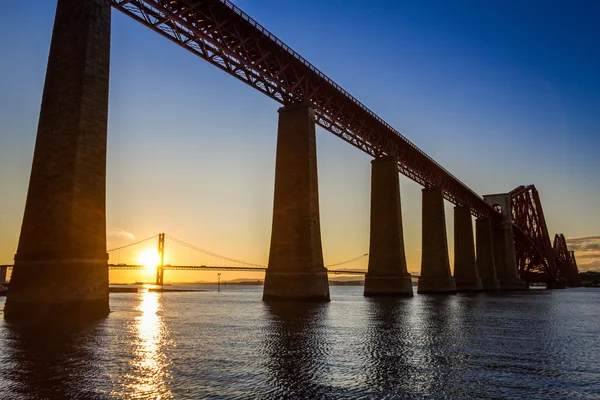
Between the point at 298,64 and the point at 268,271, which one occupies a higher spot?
the point at 298,64

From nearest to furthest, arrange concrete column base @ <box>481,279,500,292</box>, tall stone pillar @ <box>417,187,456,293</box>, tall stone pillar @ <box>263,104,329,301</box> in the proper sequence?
1. tall stone pillar @ <box>263,104,329,301</box>
2. tall stone pillar @ <box>417,187,456,293</box>
3. concrete column base @ <box>481,279,500,292</box>

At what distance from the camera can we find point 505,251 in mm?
84062

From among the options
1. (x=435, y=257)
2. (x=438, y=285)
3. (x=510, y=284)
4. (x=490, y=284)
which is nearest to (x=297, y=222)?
(x=435, y=257)

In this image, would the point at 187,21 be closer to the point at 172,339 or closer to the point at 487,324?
the point at 172,339

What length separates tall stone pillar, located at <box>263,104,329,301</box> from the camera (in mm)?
29312

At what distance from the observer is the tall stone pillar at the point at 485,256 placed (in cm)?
7488

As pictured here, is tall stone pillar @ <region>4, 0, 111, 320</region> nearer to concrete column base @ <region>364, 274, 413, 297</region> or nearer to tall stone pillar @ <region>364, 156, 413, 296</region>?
tall stone pillar @ <region>364, 156, 413, 296</region>

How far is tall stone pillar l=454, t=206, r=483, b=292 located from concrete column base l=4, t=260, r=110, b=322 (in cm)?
5590

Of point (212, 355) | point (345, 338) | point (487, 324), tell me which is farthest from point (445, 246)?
point (212, 355)

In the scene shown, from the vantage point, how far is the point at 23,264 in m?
18.2

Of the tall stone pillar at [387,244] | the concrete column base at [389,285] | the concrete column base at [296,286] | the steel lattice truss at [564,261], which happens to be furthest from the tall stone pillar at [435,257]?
the steel lattice truss at [564,261]

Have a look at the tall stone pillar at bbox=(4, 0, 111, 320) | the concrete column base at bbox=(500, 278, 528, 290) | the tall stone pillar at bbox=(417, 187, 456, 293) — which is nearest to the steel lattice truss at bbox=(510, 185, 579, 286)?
the concrete column base at bbox=(500, 278, 528, 290)

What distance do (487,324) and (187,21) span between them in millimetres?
22557

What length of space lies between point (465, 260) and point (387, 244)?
93.1 feet
